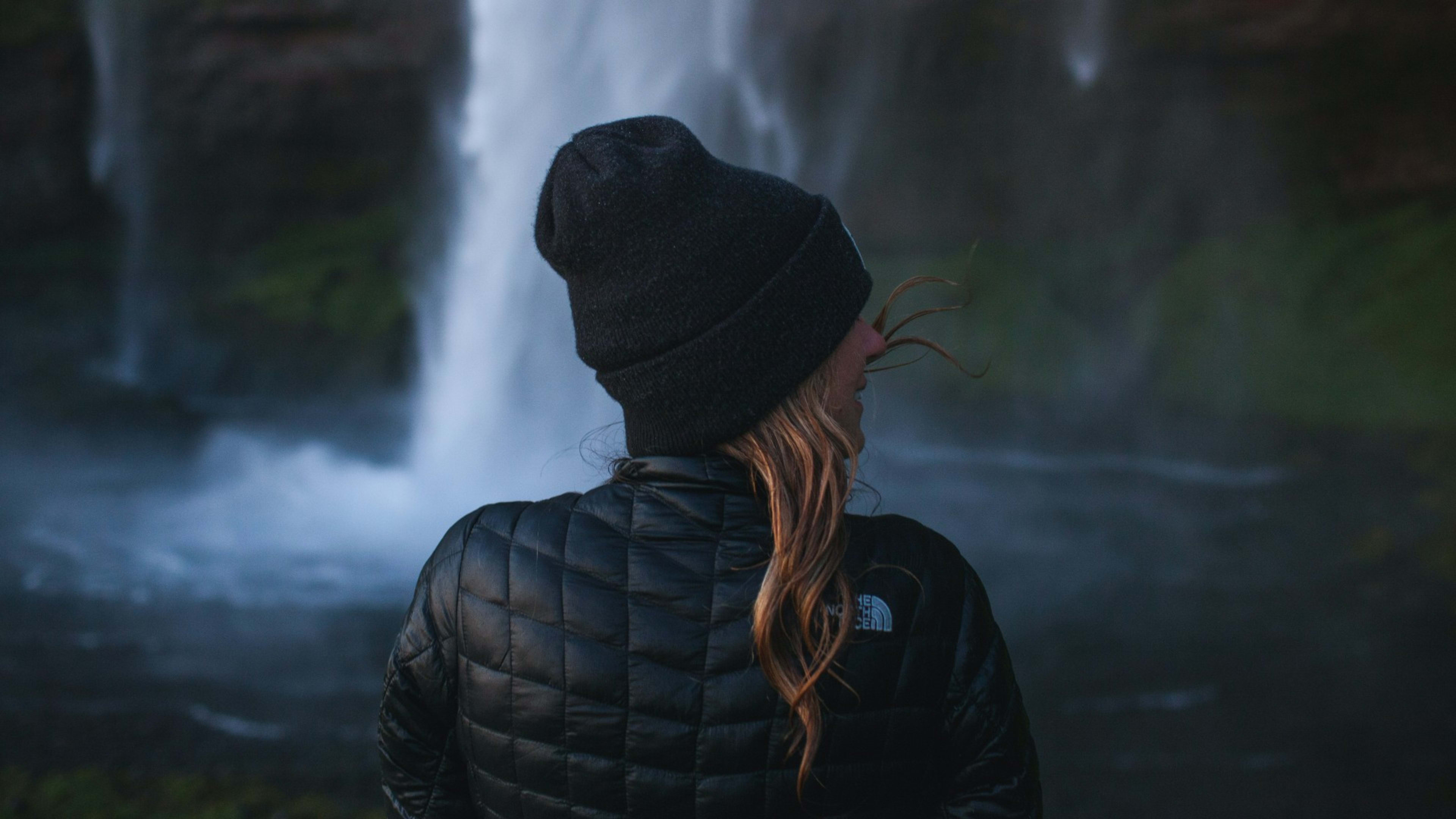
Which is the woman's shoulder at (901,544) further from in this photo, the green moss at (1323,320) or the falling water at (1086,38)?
the falling water at (1086,38)

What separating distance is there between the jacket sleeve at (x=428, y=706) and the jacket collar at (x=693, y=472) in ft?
0.71

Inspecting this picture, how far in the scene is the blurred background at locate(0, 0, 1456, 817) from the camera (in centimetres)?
488

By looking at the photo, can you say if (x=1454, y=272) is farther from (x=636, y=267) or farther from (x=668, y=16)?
(x=636, y=267)

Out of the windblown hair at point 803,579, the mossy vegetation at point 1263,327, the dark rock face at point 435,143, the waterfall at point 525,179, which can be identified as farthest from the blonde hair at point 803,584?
the dark rock face at point 435,143

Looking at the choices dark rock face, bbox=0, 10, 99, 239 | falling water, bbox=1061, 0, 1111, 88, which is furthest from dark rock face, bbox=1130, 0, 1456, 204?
dark rock face, bbox=0, 10, 99, 239

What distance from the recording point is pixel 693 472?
1283mm

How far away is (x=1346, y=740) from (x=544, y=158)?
22.9 ft

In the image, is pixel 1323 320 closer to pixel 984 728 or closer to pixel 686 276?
pixel 984 728

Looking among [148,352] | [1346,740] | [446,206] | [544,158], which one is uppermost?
[544,158]

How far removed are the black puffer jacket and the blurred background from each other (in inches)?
109

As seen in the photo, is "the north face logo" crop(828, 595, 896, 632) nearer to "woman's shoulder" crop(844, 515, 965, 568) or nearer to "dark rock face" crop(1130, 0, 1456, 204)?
"woman's shoulder" crop(844, 515, 965, 568)

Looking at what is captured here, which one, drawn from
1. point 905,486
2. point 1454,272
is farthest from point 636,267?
point 1454,272

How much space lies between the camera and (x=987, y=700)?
1274mm

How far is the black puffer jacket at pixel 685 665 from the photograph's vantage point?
1.23 metres
